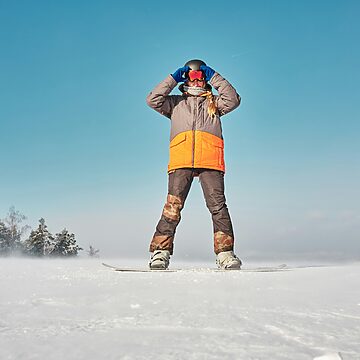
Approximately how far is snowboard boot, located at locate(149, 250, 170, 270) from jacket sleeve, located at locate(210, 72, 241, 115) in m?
1.99

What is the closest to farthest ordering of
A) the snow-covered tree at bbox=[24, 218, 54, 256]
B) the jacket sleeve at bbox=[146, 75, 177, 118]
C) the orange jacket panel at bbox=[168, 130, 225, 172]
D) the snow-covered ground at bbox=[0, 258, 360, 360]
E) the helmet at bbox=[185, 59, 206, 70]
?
the snow-covered ground at bbox=[0, 258, 360, 360] → the orange jacket panel at bbox=[168, 130, 225, 172] → the jacket sleeve at bbox=[146, 75, 177, 118] → the helmet at bbox=[185, 59, 206, 70] → the snow-covered tree at bbox=[24, 218, 54, 256]

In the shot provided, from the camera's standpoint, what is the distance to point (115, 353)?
3.33 ft

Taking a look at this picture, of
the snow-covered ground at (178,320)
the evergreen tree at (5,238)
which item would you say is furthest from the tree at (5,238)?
the snow-covered ground at (178,320)

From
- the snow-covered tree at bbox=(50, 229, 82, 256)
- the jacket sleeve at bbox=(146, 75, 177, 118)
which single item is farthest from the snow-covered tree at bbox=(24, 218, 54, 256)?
the jacket sleeve at bbox=(146, 75, 177, 118)

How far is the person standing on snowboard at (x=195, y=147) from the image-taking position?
452 cm

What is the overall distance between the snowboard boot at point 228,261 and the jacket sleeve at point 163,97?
6.42ft

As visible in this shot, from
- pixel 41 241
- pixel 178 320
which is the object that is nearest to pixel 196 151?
pixel 178 320

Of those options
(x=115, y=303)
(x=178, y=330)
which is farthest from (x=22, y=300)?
(x=178, y=330)

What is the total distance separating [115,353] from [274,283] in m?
1.75

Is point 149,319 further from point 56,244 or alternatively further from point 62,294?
point 56,244

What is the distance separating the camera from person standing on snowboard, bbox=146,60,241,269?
4.52 meters

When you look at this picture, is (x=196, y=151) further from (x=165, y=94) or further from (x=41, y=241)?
(x=41, y=241)

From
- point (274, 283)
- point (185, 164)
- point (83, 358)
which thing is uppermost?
point (185, 164)

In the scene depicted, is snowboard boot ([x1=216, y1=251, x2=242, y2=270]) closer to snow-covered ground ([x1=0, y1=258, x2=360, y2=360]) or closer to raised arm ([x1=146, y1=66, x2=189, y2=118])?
snow-covered ground ([x1=0, y1=258, x2=360, y2=360])
